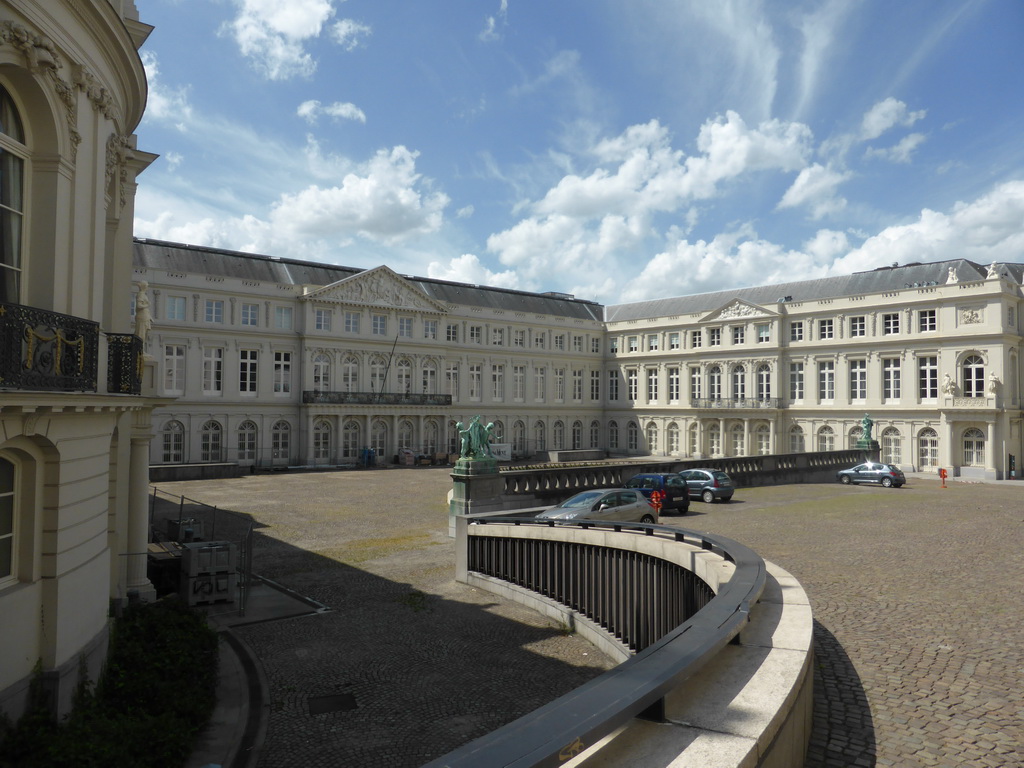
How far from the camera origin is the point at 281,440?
47938 mm

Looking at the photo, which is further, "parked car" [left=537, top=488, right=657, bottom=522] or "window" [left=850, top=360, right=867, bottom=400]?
"window" [left=850, top=360, right=867, bottom=400]

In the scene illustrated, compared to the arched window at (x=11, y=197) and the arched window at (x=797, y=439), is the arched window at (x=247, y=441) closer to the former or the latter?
the arched window at (x=797, y=439)

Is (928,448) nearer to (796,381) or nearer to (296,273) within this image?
(796,381)

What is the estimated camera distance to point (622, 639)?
10477mm

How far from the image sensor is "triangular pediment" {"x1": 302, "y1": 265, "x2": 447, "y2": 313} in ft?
162

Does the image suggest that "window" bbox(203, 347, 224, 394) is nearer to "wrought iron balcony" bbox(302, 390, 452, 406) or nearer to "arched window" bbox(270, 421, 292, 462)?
"arched window" bbox(270, 421, 292, 462)

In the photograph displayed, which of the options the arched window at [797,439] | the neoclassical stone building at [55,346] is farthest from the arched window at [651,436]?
the neoclassical stone building at [55,346]

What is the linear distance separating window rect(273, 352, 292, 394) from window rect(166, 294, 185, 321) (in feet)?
21.2

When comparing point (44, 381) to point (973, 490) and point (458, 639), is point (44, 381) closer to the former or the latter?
point (458, 639)

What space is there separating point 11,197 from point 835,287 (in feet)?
176

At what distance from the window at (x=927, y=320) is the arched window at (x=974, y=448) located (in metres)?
6.93

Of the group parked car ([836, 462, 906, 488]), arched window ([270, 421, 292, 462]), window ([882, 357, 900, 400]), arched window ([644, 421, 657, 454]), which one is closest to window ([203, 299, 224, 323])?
arched window ([270, 421, 292, 462])

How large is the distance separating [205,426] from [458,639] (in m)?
38.5

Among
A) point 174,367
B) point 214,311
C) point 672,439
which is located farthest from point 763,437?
point 174,367
